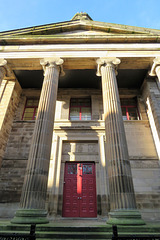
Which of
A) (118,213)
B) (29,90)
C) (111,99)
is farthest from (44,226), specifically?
(29,90)

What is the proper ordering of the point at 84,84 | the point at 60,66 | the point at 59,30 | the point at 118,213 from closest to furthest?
the point at 118,213 → the point at 60,66 → the point at 59,30 → the point at 84,84

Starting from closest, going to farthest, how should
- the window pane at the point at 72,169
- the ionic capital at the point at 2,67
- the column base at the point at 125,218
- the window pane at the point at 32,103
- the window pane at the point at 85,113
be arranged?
the column base at the point at 125,218 → the ionic capital at the point at 2,67 → the window pane at the point at 72,169 → the window pane at the point at 85,113 → the window pane at the point at 32,103

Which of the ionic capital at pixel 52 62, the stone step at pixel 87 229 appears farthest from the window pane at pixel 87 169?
the ionic capital at pixel 52 62

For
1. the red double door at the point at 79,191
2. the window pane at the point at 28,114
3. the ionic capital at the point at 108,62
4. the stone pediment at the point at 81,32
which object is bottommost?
the red double door at the point at 79,191

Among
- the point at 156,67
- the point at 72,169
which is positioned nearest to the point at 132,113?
the point at 156,67

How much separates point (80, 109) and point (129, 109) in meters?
4.23

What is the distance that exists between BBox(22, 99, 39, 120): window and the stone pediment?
16.1 feet

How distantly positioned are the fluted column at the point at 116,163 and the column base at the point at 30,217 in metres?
2.56

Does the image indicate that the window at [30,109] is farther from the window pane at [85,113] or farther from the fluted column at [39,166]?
the fluted column at [39,166]

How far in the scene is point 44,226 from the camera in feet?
16.8

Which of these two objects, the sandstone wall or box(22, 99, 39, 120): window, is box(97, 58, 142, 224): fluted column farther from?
box(22, 99, 39, 120): window

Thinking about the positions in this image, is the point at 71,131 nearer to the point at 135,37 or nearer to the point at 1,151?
the point at 1,151

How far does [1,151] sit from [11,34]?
8.56 m

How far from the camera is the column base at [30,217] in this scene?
5.43m
